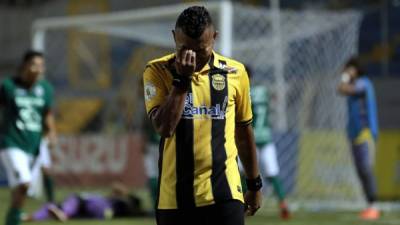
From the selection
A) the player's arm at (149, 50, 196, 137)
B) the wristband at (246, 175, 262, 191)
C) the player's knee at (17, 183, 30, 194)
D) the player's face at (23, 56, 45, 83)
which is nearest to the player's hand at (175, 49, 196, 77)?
the player's arm at (149, 50, 196, 137)

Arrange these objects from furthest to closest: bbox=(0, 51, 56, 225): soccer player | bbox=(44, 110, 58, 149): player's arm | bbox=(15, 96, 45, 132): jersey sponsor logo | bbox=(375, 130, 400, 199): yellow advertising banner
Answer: bbox=(375, 130, 400, 199): yellow advertising banner, bbox=(44, 110, 58, 149): player's arm, bbox=(15, 96, 45, 132): jersey sponsor logo, bbox=(0, 51, 56, 225): soccer player

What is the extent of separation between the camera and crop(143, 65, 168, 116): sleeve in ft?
15.3

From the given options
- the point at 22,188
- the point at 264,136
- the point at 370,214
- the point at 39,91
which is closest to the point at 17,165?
the point at 22,188

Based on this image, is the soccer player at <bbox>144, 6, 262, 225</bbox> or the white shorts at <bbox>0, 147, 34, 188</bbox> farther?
the white shorts at <bbox>0, 147, 34, 188</bbox>

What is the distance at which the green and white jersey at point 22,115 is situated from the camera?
1042 cm

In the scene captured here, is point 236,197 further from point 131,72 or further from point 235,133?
point 131,72

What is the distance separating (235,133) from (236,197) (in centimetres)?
41

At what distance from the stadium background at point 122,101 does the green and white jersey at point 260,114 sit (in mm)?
3980

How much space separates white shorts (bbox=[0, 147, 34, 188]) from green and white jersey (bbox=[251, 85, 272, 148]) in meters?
3.31

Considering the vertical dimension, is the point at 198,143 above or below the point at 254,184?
above

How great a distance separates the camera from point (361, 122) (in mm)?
12719

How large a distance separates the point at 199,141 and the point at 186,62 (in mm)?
532

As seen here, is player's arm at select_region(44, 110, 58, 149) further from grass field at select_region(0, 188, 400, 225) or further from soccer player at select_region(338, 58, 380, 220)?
soccer player at select_region(338, 58, 380, 220)

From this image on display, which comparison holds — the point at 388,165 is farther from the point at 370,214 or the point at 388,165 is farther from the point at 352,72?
the point at 370,214
